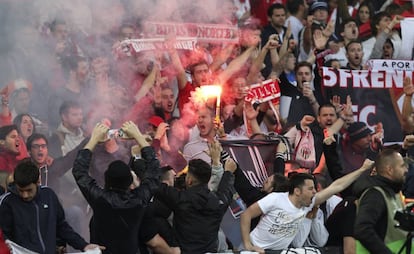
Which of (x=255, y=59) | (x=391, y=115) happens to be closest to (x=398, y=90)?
(x=391, y=115)

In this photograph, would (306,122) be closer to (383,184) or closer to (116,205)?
(383,184)

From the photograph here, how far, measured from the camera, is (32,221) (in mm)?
7125

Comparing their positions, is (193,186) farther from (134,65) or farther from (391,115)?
→ (391,115)

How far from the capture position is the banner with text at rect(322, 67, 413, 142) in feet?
36.2

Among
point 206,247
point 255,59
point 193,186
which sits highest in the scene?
point 255,59

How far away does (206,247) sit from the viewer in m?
7.75

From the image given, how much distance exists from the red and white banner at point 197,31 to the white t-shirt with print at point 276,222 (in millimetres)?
2715

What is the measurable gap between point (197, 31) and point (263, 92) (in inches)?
38.0

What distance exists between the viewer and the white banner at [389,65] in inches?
446

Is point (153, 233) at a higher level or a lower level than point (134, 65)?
lower

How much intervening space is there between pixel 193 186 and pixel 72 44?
261cm

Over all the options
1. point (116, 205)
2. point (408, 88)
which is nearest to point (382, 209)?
point (116, 205)

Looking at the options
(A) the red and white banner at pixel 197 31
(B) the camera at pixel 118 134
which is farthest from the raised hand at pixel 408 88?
(B) the camera at pixel 118 134

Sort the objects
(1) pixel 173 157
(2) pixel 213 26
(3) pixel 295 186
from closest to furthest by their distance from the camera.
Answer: (3) pixel 295 186, (1) pixel 173 157, (2) pixel 213 26
